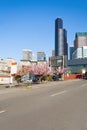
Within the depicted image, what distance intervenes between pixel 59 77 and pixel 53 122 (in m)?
85.9

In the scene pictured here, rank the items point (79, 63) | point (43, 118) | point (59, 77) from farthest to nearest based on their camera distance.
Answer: point (79, 63) < point (59, 77) < point (43, 118)

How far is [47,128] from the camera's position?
7738 mm

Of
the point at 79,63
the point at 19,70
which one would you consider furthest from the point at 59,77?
the point at 79,63

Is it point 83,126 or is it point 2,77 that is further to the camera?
point 2,77

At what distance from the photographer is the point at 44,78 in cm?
7506

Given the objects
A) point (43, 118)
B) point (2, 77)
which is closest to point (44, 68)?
point (2, 77)

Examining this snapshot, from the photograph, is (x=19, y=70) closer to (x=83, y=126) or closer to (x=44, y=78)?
(x=44, y=78)

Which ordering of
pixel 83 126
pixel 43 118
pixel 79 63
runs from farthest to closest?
pixel 79 63 < pixel 43 118 < pixel 83 126

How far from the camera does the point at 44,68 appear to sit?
7125 centimetres

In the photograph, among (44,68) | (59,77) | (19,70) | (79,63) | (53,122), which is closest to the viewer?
(53,122)

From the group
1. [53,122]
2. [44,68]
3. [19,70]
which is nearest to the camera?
[53,122]

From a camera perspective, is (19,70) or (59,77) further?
(59,77)

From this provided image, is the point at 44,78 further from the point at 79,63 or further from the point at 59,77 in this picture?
the point at 79,63

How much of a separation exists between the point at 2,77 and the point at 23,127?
66.1 meters
